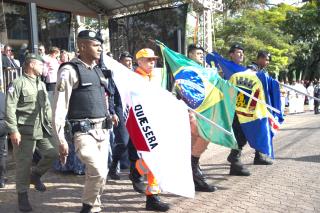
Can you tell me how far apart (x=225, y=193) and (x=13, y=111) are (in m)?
3.04

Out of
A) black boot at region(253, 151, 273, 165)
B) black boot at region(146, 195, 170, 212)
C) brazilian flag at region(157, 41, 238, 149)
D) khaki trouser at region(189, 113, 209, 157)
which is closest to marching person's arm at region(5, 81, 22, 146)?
black boot at region(146, 195, 170, 212)

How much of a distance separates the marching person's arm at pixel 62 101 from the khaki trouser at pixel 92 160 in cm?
16

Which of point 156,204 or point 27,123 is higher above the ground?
point 27,123

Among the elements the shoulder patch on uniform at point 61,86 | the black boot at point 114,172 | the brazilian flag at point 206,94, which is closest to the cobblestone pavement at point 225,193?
the black boot at point 114,172

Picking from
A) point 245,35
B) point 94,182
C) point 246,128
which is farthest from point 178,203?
point 245,35

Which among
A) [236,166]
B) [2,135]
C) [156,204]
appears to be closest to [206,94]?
[236,166]

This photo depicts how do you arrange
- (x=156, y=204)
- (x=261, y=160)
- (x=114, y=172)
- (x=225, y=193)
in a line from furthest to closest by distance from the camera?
(x=261, y=160), (x=114, y=172), (x=225, y=193), (x=156, y=204)

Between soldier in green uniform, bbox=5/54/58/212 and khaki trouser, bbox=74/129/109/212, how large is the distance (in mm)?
1200

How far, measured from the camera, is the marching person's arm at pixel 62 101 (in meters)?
4.13

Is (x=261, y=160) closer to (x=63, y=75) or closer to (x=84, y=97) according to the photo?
(x=84, y=97)

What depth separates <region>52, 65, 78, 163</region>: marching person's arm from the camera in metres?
4.13

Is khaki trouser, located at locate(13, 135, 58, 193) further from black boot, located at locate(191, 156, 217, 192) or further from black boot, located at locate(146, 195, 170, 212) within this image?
black boot, located at locate(191, 156, 217, 192)

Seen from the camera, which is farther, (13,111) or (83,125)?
(13,111)

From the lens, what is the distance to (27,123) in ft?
17.7
